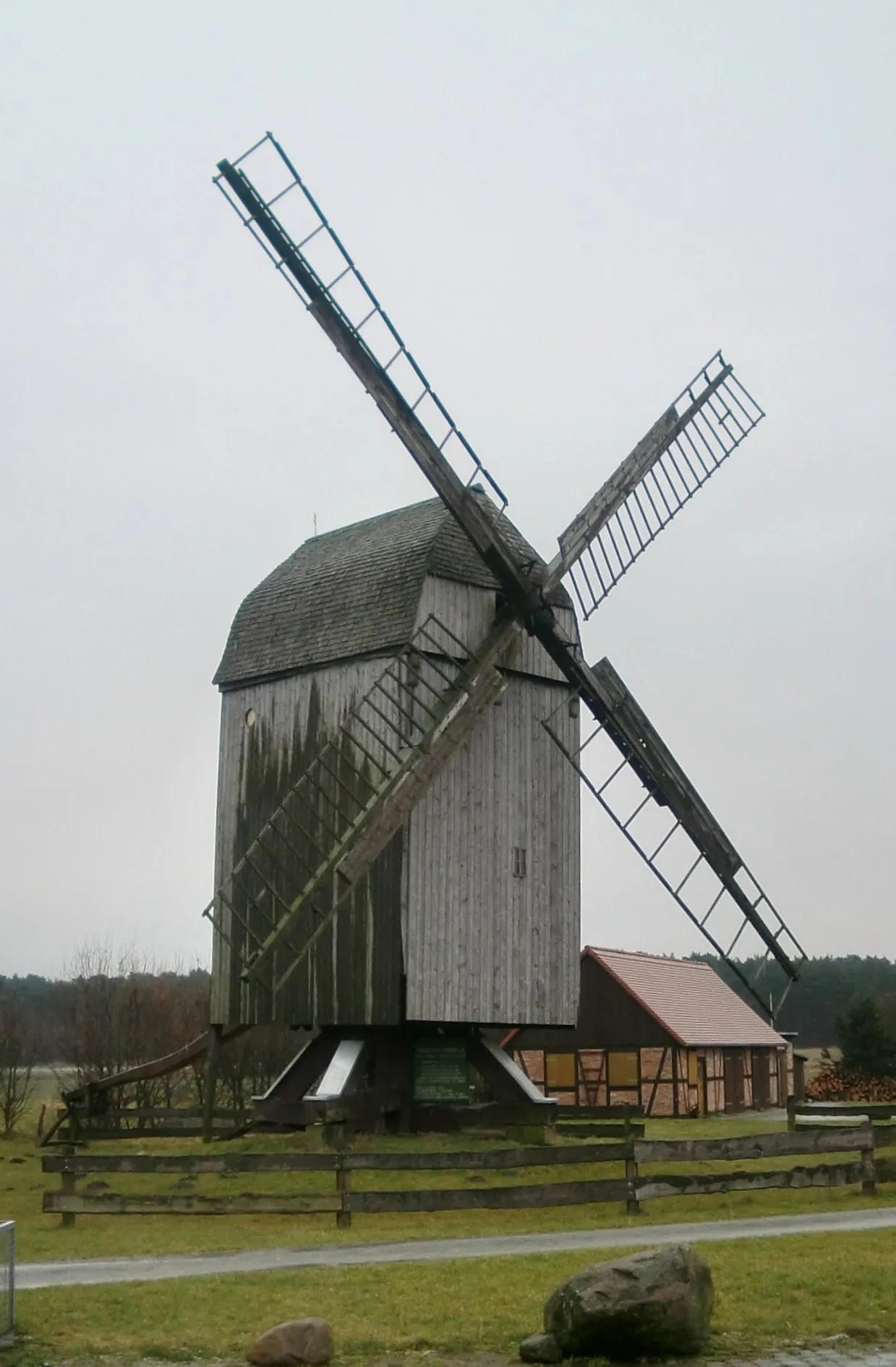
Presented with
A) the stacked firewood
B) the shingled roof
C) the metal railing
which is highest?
the shingled roof

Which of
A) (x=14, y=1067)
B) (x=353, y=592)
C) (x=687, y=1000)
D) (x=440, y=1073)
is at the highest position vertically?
(x=353, y=592)

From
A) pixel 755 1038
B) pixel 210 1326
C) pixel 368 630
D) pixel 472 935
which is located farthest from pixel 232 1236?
pixel 755 1038

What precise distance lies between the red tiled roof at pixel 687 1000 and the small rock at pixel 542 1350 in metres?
28.3

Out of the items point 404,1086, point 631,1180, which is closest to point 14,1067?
point 404,1086

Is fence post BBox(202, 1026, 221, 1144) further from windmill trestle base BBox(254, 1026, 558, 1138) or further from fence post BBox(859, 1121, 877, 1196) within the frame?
fence post BBox(859, 1121, 877, 1196)

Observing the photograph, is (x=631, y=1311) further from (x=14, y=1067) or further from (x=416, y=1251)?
(x=14, y=1067)

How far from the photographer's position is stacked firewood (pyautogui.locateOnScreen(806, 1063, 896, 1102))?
38.1 metres

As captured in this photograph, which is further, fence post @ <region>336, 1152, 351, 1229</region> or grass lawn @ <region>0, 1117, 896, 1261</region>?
fence post @ <region>336, 1152, 351, 1229</region>

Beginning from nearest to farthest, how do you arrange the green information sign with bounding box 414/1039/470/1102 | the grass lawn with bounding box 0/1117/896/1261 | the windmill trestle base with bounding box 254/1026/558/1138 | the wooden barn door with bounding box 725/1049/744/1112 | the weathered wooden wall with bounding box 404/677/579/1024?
the grass lawn with bounding box 0/1117/896/1261 < the weathered wooden wall with bounding box 404/677/579/1024 < the windmill trestle base with bounding box 254/1026/558/1138 < the green information sign with bounding box 414/1039/470/1102 < the wooden barn door with bounding box 725/1049/744/1112

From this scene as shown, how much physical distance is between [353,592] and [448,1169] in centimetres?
928

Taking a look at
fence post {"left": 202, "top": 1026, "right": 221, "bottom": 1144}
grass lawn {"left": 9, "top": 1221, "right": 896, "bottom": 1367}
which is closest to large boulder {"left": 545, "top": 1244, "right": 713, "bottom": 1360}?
grass lawn {"left": 9, "top": 1221, "right": 896, "bottom": 1367}

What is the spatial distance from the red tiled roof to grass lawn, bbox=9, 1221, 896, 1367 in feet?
83.8

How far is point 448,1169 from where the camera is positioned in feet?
50.6

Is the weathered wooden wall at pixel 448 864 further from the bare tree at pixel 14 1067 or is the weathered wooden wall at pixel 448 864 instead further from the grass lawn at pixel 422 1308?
the bare tree at pixel 14 1067
